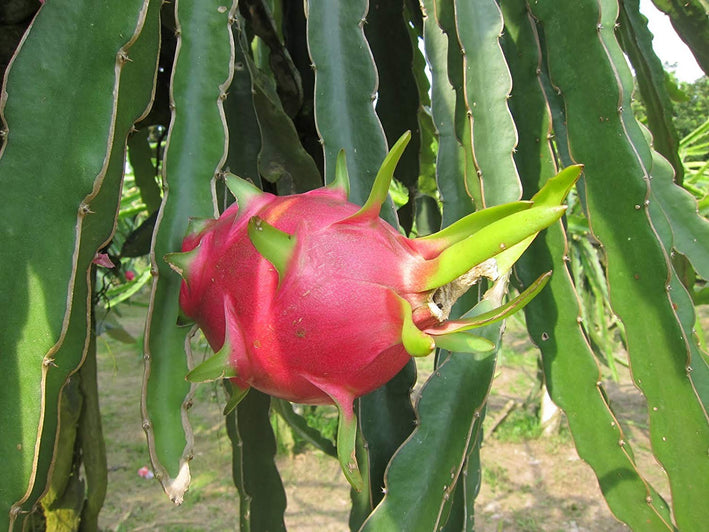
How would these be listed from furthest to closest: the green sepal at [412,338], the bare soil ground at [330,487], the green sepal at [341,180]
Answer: the bare soil ground at [330,487] < the green sepal at [341,180] < the green sepal at [412,338]

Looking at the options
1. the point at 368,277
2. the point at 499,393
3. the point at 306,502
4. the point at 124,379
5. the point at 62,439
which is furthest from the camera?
the point at 124,379

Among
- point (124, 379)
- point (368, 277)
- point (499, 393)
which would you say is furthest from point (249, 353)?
point (124, 379)

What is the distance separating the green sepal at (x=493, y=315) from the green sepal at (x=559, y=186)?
0.05m

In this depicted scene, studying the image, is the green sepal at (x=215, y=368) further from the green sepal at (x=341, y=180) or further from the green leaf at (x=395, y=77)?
the green leaf at (x=395, y=77)

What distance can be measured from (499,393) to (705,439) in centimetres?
304

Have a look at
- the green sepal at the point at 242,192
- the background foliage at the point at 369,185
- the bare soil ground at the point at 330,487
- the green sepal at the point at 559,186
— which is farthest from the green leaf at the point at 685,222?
the bare soil ground at the point at 330,487

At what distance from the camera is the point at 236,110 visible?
0.68 m

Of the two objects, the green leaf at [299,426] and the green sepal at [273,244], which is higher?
the green sepal at [273,244]

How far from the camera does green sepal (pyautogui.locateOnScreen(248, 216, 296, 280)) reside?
1.11ft

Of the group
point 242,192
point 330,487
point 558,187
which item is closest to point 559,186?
point 558,187

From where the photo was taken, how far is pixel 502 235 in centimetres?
31

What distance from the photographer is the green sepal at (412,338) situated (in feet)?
1.03

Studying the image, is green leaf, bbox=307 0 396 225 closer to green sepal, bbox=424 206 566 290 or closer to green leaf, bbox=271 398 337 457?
green sepal, bbox=424 206 566 290

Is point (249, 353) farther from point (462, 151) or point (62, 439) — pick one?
point (62, 439)
